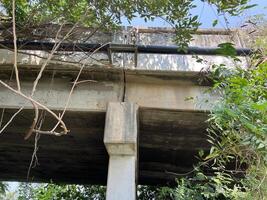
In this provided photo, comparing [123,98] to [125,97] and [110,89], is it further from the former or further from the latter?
[110,89]

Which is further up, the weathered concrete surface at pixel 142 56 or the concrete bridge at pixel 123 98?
the weathered concrete surface at pixel 142 56

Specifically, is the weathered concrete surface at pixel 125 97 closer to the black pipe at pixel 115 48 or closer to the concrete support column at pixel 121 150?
the concrete support column at pixel 121 150

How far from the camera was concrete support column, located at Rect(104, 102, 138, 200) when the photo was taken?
A: 3916 mm

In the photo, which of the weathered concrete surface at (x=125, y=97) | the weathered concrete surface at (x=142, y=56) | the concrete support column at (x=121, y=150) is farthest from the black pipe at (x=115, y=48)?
the concrete support column at (x=121, y=150)

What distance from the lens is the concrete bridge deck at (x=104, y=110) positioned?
4434 mm

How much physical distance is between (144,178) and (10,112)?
128 inches

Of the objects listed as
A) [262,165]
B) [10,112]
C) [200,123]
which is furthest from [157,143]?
[262,165]

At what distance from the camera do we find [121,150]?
4.14 m

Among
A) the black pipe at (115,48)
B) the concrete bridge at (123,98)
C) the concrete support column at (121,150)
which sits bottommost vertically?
the concrete support column at (121,150)

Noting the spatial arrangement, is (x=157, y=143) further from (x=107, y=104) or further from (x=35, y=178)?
(x=35, y=178)

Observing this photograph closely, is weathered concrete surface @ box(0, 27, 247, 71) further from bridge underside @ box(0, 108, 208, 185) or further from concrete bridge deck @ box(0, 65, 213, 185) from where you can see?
bridge underside @ box(0, 108, 208, 185)

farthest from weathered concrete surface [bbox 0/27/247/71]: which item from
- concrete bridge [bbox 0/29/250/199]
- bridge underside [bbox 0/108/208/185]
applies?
bridge underside [bbox 0/108/208/185]

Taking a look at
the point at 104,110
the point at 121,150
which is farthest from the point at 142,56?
the point at 121,150

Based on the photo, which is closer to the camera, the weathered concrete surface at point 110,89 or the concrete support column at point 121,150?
the concrete support column at point 121,150
